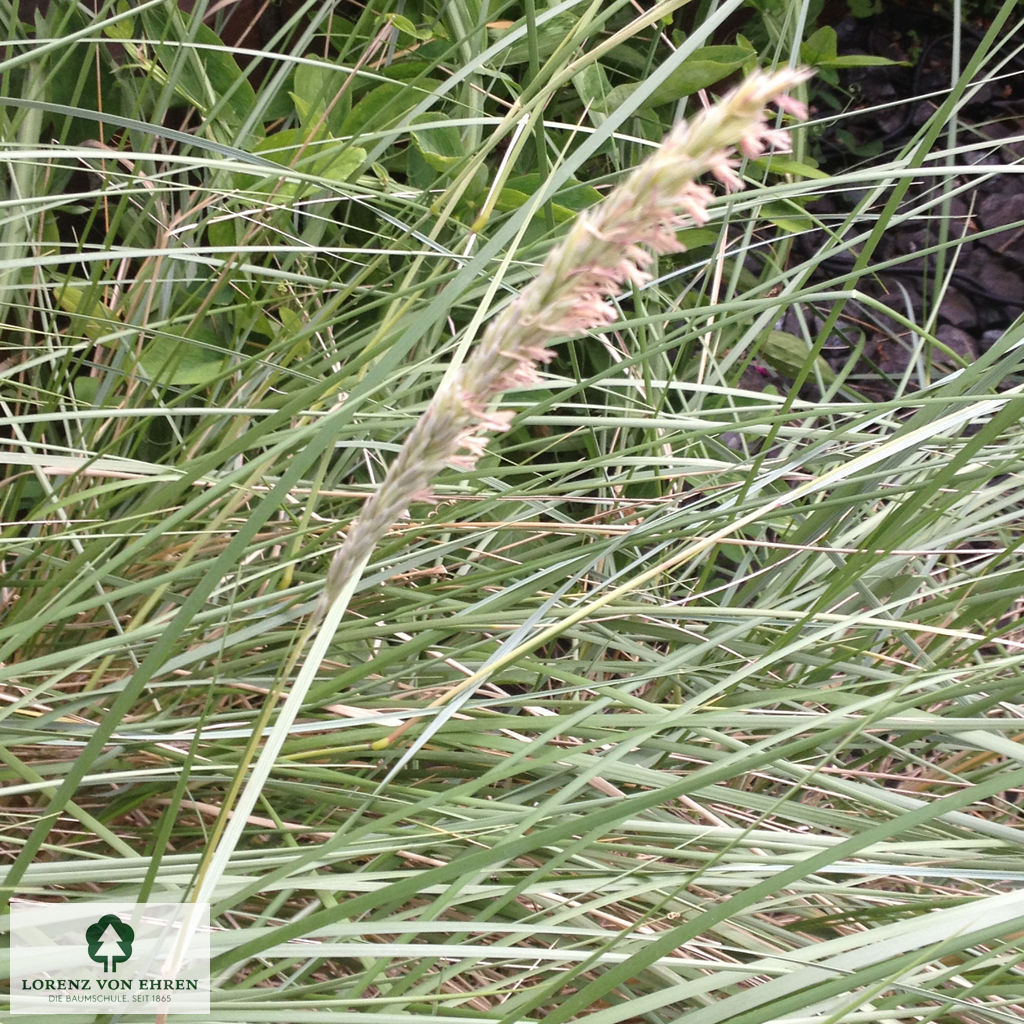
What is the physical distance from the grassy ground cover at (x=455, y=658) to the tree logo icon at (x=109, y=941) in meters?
0.03

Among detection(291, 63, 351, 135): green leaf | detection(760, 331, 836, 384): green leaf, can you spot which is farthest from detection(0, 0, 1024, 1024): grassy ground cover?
detection(760, 331, 836, 384): green leaf

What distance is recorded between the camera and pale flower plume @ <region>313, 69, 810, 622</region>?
0.26m

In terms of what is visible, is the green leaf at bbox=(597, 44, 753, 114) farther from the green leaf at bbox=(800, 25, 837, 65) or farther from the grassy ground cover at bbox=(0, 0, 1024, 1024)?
the green leaf at bbox=(800, 25, 837, 65)

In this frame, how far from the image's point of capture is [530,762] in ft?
2.02

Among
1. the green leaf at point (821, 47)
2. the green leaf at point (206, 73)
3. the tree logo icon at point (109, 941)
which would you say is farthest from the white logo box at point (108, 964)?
the green leaf at point (821, 47)

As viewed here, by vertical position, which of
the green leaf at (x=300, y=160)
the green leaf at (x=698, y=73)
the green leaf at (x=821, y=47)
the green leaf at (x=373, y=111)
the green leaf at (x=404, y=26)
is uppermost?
the green leaf at (x=821, y=47)

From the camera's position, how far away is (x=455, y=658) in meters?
0.79

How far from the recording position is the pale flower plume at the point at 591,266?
259mm

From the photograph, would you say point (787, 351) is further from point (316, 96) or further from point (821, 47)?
point (316, 96)

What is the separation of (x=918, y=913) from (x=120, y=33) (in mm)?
1142

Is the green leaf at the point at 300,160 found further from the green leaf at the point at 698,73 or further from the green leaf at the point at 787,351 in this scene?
the green leaf at the point at 787,351

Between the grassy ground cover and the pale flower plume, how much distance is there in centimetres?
13

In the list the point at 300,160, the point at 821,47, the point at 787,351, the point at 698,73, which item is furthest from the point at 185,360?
the point at 821,47

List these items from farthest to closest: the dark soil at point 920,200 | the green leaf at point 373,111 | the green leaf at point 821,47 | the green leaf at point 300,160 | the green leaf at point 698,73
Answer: the dark soil at point 920,200, the green leaf at point 821,47, the green leaf at point 698,73, the green leaf at point 373,111, the green leaf at point 300,160
